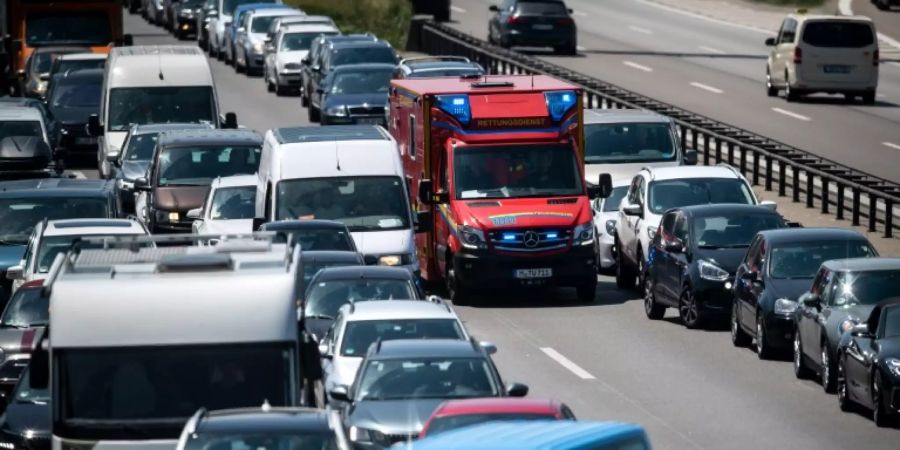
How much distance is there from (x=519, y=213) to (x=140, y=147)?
384 inches

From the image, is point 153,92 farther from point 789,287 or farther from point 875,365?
point 875,365

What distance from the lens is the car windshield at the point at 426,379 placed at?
18078mm

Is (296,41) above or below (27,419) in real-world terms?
below

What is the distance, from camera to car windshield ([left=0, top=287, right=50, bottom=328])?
2216 centimetres

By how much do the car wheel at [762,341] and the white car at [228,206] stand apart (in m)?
8.19

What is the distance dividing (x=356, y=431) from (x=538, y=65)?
113 ft

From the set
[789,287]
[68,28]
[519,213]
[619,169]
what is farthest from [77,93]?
[789,287]

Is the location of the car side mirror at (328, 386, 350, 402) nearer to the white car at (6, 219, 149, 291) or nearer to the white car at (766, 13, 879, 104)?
the white car at (6, 219, 149, 291)

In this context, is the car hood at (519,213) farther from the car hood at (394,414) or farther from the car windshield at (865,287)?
the car hood at (394,414)

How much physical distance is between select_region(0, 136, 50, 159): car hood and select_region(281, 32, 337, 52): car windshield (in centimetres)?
1765

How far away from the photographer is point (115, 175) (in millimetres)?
36781

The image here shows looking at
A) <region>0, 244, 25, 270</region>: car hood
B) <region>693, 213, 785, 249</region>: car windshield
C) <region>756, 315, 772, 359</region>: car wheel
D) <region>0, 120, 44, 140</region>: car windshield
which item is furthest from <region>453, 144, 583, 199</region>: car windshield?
<region>0, 120, 44, 140</region>: car windshield

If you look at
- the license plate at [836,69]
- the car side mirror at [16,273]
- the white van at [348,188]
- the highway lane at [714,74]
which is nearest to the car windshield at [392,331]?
the car side mirror at [16,273]

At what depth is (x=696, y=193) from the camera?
99.3 feet
